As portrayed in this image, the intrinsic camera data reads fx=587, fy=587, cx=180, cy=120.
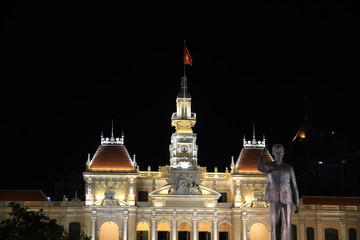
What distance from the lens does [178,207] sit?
223ft

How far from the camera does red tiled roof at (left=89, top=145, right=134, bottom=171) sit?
69.8 meters

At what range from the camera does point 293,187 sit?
20.3m

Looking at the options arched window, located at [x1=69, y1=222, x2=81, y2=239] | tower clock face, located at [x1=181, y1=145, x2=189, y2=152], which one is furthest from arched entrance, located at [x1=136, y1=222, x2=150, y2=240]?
tower clock face, located at [x1=181, y1=145, x2=189, y2=152]

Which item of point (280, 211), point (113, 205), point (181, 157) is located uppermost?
point (181, 157)

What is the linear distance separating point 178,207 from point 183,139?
8.58 metres

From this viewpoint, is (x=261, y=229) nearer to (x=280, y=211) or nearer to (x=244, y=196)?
(x=244, y=196)

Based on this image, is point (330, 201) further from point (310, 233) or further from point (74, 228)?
point (74, 228)

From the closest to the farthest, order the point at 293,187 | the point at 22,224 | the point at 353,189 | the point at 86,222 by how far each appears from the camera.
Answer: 1. the point at 293,187
2. the point at 22,224
3. the point at 86,222
4. the point at 353,189

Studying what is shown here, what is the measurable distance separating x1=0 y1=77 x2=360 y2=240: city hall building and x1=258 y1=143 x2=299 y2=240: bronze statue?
48.2 meters

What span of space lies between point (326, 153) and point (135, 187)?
35.6 meters

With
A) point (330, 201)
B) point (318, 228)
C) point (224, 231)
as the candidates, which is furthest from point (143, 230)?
point (330, 201)

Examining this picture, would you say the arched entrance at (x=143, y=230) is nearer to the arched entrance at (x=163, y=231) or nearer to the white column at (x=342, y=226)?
the arched entrance at (x=163, y=231)

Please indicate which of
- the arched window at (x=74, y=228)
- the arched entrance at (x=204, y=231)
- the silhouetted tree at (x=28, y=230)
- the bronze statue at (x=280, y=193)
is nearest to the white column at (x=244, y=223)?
the arched entrance at (x=204, y=231)

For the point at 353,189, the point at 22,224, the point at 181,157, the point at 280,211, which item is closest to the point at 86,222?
the point at 181,157
